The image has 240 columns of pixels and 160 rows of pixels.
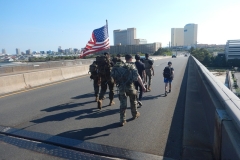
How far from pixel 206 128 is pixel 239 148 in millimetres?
2699

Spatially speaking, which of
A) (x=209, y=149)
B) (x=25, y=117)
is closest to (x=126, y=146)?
(x=209, y=149)

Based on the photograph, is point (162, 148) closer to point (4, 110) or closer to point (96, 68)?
point (96, 68)

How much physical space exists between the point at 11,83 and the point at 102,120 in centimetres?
716

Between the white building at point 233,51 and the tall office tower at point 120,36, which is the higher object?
the tall office tower at point 120,36

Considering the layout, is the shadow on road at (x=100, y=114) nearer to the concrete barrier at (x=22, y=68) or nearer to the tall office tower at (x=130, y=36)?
the concrete barrier at (x=22, y=68)

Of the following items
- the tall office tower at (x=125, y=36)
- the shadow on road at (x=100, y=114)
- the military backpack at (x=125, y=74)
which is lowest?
the shadow on road at (x=100, y=114)

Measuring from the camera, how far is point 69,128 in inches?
218

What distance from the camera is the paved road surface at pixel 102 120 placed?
4.62m

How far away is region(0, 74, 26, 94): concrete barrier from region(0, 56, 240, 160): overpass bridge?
2383 millimetres

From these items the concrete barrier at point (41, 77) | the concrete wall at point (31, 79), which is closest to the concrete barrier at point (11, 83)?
the concrete wall at point (31, 79)

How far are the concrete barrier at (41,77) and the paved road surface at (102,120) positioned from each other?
2.95 metres

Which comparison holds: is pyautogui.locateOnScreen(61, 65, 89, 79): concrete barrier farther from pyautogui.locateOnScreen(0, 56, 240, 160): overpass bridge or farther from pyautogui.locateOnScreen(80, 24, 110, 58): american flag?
pyautogui.locateOnScreen(0, 56, 240, 160): overpass bridge

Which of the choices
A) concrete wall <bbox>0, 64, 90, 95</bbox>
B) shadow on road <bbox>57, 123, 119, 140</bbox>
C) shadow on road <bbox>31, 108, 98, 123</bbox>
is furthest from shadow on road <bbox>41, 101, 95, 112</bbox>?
concrete wall <bbox>0, 64, 90, 95</bbox>

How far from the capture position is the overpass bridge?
3666 millimetres
